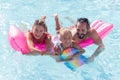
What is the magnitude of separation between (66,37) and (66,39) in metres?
0.06

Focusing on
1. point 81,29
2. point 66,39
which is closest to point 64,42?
point 66,39

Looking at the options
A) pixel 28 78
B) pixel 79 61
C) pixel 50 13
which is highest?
pixel 50 13

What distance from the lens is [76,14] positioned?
343 inches

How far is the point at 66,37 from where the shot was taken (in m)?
5.67

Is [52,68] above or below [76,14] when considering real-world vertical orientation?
below

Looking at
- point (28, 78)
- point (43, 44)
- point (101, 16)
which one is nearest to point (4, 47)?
point (28, 78)

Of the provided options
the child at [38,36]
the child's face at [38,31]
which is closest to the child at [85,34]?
the child at [38,36]

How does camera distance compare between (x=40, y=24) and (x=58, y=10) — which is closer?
(x=40, y=24)

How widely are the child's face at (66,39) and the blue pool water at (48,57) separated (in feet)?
4.11

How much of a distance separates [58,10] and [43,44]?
286cm

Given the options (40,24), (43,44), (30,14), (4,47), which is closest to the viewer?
(40,24)

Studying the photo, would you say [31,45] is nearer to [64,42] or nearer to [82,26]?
[64,42]

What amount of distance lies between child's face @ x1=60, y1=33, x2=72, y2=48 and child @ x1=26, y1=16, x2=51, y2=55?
295mm

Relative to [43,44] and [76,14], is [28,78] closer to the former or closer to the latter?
[43,44]
